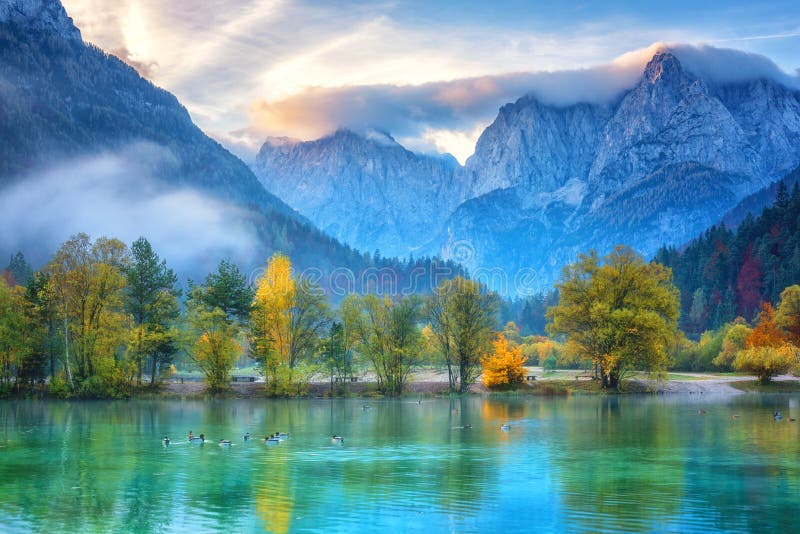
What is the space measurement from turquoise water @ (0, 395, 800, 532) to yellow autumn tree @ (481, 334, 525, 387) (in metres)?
30.9

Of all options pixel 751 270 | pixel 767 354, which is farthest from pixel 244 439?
pixel 751 270

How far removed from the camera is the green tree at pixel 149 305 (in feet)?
310

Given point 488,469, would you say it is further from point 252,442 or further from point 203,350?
point 203,350

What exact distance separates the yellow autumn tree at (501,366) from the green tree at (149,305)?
131 ft

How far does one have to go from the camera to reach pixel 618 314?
95.8 metres

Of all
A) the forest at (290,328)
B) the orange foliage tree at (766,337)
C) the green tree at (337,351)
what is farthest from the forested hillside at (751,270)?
the green tree at (337,351)

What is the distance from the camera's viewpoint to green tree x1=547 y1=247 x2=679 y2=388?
317 ft

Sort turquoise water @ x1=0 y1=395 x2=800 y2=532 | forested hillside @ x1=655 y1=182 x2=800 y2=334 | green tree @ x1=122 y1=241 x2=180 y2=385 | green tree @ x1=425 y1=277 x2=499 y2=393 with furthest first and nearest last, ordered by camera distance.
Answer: forested hillside @ x1=655 y1=182 x2=800 y2=334, green tree @ x1=425 y1=277 x2=499 y2=393, green tree @ x1=122 y1=241 x2=180 y2=385, turquoise water @ x1=0 y1=395 x2=800 y2=532

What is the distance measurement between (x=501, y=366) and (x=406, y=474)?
215 ft

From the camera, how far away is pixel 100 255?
94.2 m

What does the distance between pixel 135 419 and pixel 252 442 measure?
21.8 m

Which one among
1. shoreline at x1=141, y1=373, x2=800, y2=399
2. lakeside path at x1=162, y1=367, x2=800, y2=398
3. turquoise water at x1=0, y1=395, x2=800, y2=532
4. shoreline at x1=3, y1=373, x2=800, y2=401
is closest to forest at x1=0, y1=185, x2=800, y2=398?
shoreline at x1=3, y1=373, x2=800, y2=401

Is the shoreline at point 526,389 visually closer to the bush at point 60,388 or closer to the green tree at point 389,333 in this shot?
the green tree at point 389,333

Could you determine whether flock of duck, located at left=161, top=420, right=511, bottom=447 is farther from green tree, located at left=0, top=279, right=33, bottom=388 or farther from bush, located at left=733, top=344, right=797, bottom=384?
bush, located at left=733, top=344, right=797, bottom=384
